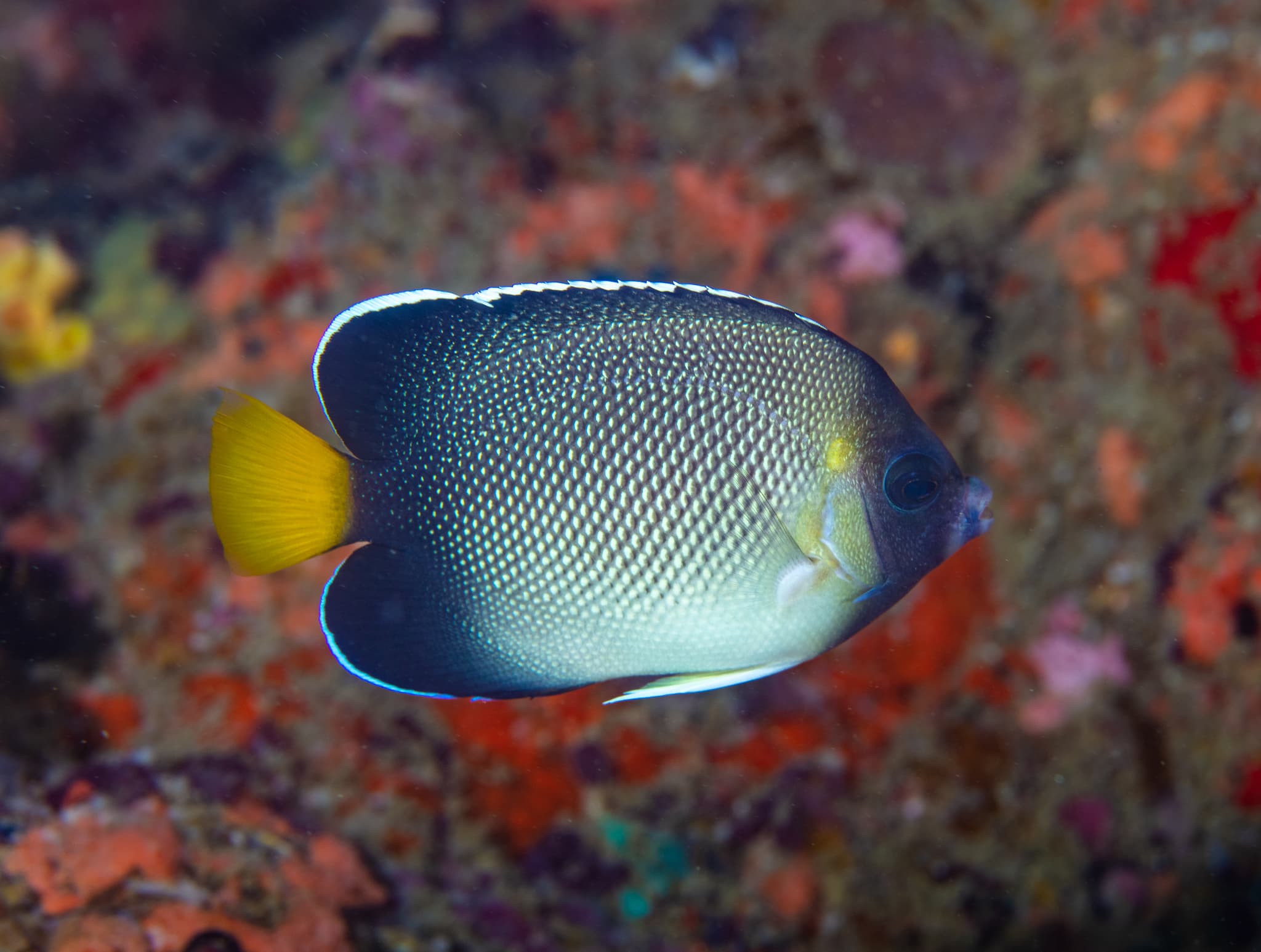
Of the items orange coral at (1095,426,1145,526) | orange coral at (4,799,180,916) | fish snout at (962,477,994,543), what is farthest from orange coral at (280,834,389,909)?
orange coral at (1095,426,1145,526)

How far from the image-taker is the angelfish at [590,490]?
5.22ft

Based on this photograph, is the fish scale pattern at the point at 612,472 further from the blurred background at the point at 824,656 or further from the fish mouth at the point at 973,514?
the blurred background at the point at 824,656

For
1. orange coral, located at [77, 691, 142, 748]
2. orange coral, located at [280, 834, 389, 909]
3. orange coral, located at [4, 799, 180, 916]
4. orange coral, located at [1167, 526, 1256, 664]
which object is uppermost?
orange coral, located at [1167, 526, 1256, 664]

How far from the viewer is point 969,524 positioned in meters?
1.70

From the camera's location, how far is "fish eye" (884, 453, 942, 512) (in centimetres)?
165

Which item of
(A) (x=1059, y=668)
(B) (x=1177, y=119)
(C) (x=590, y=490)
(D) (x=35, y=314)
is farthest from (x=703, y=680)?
(D) (x=35, y=314)

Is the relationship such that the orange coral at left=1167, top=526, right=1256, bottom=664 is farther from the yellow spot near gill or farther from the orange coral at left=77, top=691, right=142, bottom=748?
the orange coral at left=77, top=691, right=142, bottom=748

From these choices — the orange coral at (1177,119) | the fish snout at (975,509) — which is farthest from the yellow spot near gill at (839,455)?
the orange coral at (1177,119)

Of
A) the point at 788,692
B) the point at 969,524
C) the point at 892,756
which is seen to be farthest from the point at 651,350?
the point at 892,756

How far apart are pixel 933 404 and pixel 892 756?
1.33 metres

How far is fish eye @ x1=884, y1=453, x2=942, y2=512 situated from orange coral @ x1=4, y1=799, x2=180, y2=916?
101 inches

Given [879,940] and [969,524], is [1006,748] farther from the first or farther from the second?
[969,524]

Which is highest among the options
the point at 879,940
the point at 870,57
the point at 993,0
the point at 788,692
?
the point at 993,0

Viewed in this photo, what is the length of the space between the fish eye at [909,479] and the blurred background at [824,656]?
1417mm
